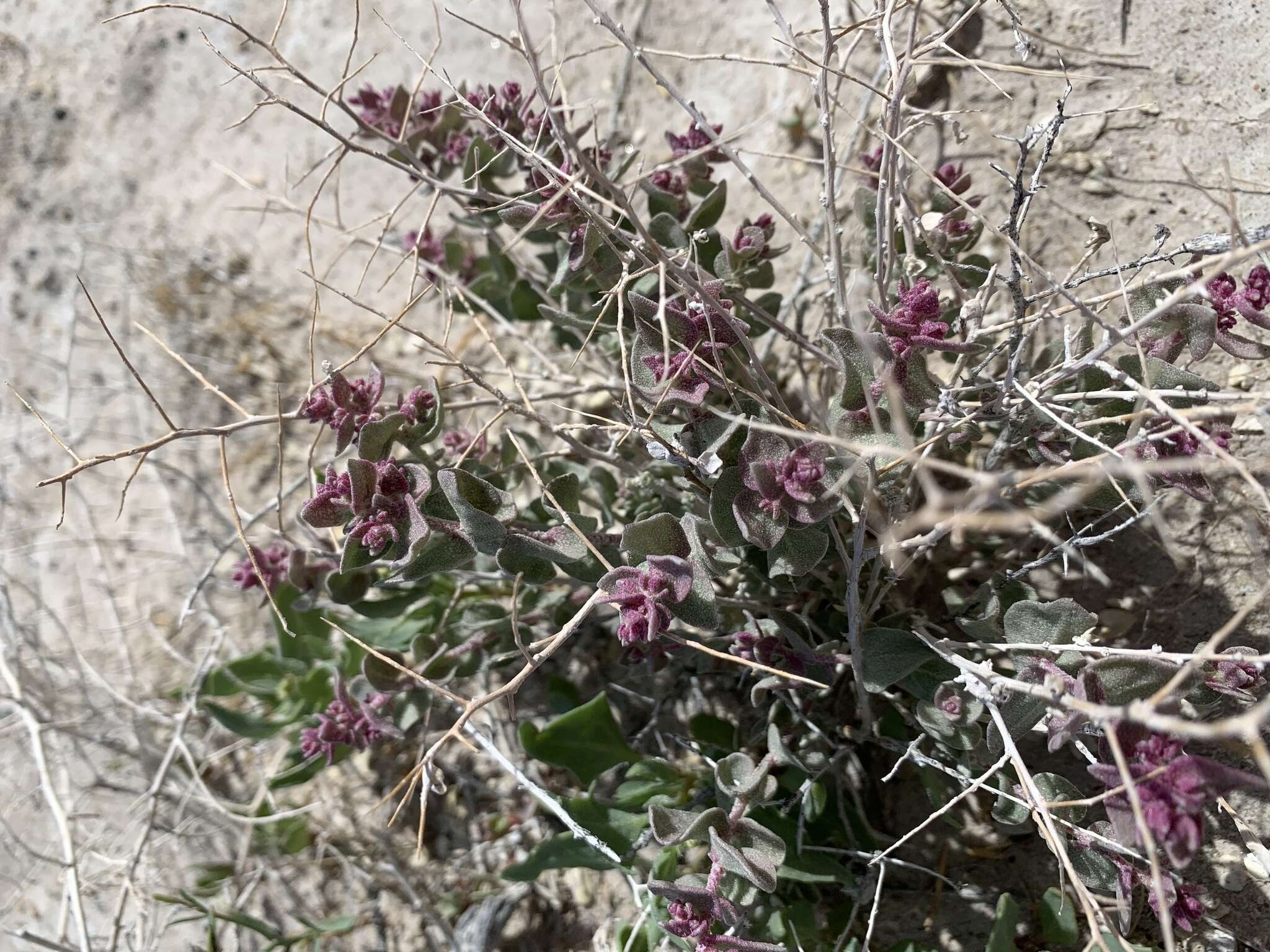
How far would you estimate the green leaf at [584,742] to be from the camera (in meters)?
1.91

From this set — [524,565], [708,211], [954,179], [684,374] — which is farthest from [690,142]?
[524,565]

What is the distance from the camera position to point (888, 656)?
62.8 inches

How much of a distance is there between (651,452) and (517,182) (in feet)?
4.40

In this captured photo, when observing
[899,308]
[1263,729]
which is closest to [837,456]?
[899,308]

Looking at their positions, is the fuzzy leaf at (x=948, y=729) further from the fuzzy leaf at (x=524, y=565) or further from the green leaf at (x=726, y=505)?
the fuzzy leaf at (x=524, y=565)

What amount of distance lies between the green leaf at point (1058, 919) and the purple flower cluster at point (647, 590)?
864mm

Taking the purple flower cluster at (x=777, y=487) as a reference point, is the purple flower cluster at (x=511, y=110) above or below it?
above

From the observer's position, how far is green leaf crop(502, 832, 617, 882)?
6.16ft

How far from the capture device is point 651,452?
160cm

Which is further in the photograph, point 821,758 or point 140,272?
point 140,272

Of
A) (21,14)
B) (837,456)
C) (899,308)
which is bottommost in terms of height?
(837,456)

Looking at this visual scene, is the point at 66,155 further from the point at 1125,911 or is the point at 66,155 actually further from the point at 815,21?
the point at 1125,911

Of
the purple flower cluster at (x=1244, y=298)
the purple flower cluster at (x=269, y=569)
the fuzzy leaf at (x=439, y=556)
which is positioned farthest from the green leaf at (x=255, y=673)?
the purple flower cluster at (x=1244, y=298)

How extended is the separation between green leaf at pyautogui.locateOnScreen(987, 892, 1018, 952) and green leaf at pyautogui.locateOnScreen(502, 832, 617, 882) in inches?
28.8
